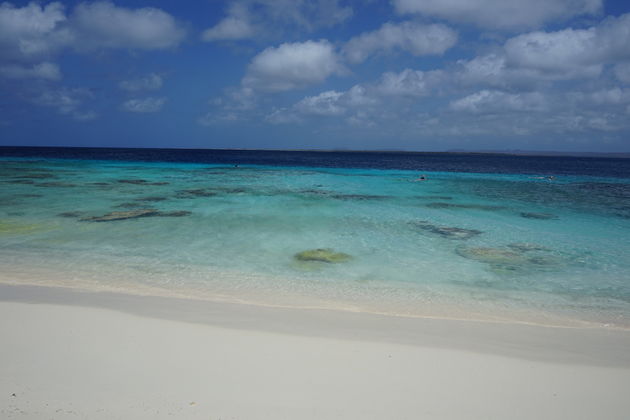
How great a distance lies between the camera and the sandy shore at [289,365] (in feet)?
12.3

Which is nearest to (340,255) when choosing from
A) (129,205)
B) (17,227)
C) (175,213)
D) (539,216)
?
(175,213)

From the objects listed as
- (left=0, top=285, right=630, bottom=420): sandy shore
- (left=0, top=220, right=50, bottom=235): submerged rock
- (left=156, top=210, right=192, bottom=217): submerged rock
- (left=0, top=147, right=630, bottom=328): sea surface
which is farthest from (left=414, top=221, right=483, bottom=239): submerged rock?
(left=0, top=220, right=50, bottom=235): submerged rock

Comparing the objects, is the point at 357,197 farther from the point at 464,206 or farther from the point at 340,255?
the point at 340,255

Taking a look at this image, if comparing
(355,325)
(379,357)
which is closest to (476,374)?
(379,357)

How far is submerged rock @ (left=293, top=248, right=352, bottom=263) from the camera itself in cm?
983

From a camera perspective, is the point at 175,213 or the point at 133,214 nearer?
the point at 133,214

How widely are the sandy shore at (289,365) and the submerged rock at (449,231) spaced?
698 centimetres

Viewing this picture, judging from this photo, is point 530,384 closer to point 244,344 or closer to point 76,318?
point 244,344

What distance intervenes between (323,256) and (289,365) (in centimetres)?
568

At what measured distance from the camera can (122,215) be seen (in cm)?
1495

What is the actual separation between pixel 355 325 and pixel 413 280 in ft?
9.90

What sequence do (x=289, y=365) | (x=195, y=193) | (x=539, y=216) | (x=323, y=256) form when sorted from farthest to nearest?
(x=195, y=193)
(x=539, y=216)
(x=323, y=256)
(x=289, y=365)

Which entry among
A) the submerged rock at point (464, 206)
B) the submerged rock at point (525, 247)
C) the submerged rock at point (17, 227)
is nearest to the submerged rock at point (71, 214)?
the submerged rock at point (17, 227)

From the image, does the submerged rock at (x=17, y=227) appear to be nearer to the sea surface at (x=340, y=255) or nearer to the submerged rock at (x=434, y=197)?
the sea surface at (x=340, y=255)
